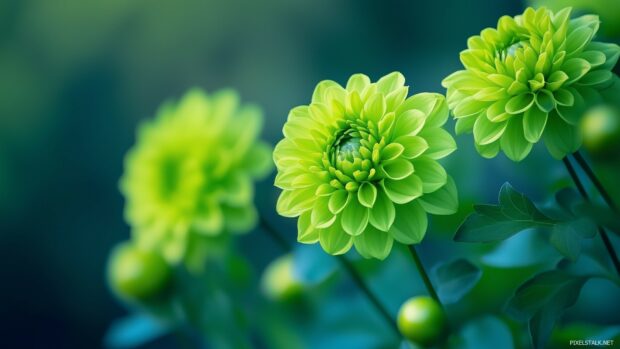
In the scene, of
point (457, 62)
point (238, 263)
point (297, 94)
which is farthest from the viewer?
point (297, 94)

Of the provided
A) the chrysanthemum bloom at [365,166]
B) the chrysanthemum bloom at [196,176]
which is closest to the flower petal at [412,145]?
the chrysanthemum bloom at [365,166]

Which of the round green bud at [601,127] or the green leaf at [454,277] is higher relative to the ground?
the round green bud at [601,127]

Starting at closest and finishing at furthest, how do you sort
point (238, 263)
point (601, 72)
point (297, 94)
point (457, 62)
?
point (601, 72) → point (238, 263) → point (457, 62) → point (297, 94)

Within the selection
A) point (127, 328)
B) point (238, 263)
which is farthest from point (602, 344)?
point (127, 328)

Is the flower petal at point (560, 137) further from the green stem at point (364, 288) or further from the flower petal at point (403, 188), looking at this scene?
the green stem at point (364, 288)

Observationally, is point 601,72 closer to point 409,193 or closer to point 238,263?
point 409,193

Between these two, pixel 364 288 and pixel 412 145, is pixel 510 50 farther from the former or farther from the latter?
pixel 364 288

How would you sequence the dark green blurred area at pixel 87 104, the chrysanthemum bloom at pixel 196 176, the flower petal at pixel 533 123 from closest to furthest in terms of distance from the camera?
1. the flower petal at pixel 533 123
2. the chrysanthemum bloom at pixel 196 176
3. the dark green blurred area at pixel 87 104

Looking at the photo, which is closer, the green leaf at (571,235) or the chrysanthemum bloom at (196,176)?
the green leaf at (571,235)
